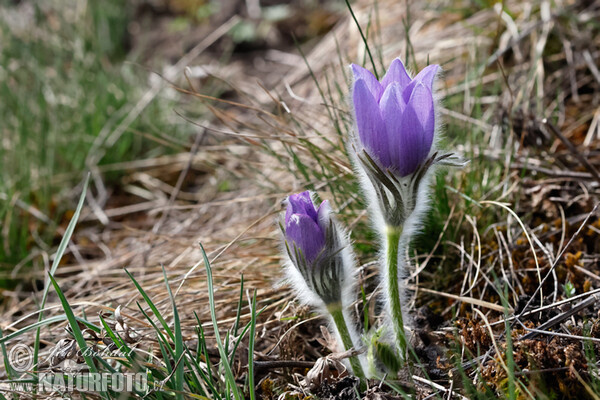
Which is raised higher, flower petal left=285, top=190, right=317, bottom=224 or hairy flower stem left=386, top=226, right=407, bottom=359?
flower petal left=285, top=190, right=317, bottom=224

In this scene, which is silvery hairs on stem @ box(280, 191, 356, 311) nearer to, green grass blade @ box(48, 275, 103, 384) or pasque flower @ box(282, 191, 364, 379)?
pasque flower @ box(282, 191, 364, 379)

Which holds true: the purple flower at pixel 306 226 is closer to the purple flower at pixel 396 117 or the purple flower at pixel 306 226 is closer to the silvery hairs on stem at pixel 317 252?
the silvery hairs on stem at pixel 317 252

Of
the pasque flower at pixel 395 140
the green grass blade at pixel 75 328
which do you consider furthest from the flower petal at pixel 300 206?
the green grass blade at pixel 75 328

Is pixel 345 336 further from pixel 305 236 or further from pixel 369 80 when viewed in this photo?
pixel 369 80

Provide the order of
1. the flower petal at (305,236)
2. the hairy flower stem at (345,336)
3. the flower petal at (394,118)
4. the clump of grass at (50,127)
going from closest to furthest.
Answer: the flower petal at (394,118)
the flower petal at (305,236)
the hairy flower stem at (345,336)
the clump of grass at (50,127)

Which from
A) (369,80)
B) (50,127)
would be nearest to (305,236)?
(369,80)

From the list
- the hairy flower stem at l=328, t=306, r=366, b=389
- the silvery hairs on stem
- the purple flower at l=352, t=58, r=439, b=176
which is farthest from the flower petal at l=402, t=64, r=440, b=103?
the hairy flower stem at l=328, t=306, r=366, b=389

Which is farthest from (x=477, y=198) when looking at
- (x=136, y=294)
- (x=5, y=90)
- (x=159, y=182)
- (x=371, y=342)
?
(x=5, y=90)
